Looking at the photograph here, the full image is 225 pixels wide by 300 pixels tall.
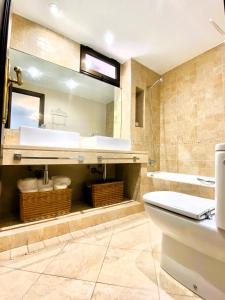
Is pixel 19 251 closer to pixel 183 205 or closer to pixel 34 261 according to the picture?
pixel 34 261

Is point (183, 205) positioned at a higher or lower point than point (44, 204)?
higher

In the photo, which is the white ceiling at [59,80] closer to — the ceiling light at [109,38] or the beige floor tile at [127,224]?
the ceiling light at [109,38]

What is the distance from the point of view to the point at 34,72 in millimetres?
1794

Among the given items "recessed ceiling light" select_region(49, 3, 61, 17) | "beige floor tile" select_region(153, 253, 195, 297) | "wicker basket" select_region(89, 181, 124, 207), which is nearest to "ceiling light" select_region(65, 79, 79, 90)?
"recessed ceiling light" select_region(49, 3, 61, 17)

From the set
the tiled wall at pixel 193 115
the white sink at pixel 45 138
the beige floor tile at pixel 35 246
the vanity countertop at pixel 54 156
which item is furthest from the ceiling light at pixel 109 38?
the beige floor tile at pixel 35 246

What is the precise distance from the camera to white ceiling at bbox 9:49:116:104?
5.65ft

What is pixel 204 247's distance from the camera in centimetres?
75

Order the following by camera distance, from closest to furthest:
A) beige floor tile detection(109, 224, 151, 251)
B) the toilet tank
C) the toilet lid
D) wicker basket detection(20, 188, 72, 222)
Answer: the toilet tank → the toilet lid → beige floor tile detection(109, 224, 151, 251) → wicker basket detection(20, 188, 72, 222)

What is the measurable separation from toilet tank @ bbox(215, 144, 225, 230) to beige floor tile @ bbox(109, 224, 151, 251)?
0.71 m

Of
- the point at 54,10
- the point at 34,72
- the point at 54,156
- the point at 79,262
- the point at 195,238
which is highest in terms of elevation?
the point at 54,10

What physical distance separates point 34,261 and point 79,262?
29 centimetres

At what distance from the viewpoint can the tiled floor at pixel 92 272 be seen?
798mm

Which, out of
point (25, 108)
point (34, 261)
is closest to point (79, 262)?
point (34, 261)

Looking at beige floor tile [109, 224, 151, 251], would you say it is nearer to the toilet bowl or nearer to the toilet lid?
the toilet bowl
